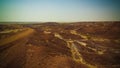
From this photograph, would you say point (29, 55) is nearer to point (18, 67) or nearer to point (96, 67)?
point (18, 67)

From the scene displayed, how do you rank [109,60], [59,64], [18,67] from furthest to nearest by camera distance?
1. [109,60]
2. [59,64]
3. [18,67]

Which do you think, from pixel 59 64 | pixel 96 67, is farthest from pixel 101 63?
pixel 59 64

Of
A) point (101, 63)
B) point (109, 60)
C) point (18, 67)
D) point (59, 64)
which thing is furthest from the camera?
point (109, 60)

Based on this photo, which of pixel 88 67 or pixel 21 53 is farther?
pixel 21 53

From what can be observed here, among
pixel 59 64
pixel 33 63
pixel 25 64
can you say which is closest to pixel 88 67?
pixel 59 64

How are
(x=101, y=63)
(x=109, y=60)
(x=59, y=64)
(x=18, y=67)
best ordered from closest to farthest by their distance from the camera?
(x=18, y=67)
(x=59, y=64)
(x=101, y=63)
(x=109, y=60)

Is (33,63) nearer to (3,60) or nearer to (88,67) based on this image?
(3,60)

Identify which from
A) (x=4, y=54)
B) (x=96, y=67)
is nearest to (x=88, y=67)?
(x=96, y=67)

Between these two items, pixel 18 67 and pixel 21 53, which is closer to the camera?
pixel 18 67
